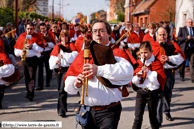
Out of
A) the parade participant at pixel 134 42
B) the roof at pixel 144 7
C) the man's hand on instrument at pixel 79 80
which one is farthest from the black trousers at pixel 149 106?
the roof at pixel 144 7

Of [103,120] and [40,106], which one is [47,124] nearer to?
[40,106]

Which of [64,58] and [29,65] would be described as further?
[29,65]

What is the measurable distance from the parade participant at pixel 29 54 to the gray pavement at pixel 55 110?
1.59 ft

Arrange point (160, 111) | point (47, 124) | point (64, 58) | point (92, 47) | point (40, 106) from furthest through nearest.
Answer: point (40, 106)
point (64, 58)
point (47, 124)
point (160, 111)
point (92, 47)

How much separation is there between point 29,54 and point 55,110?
2.04 metres

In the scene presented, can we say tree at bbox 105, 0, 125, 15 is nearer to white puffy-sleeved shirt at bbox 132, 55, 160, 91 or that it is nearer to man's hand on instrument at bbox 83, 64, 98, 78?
white puffy-sleeved shirt at bbox 132, 55, 160, 91

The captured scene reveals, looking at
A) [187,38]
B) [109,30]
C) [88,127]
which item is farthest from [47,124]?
[187,38]

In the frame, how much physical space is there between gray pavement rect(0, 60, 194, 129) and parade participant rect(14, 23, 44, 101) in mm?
484

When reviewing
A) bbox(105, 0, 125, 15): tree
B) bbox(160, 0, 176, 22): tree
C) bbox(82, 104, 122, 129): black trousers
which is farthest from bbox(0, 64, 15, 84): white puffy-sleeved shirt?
bbox(105, 0, 125, 15): tree

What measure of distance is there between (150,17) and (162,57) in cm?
3410

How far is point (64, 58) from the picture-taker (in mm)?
6977

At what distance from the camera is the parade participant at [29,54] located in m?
8.21

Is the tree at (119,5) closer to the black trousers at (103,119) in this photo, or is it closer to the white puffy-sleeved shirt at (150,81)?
the white puffy-sleeved shirt at (150,81)

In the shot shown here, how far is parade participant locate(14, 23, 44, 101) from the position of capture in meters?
8.21
